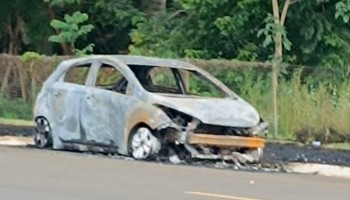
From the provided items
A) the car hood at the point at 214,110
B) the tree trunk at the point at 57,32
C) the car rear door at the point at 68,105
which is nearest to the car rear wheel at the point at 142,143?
the car hood at the point at 214,110

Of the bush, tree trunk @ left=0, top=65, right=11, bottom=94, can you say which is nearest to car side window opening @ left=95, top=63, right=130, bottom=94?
the bush

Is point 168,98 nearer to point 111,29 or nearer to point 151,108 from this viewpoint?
point 151,108

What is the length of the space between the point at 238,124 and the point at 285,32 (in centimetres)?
914

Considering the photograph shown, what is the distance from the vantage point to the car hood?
15688mm

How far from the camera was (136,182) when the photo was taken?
13.4 m

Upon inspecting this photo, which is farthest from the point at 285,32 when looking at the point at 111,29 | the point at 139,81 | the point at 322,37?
the point at 111,29

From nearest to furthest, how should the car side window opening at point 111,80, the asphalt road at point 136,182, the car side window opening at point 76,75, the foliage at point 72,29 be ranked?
the asphalt road at point 136,182
the car side window opening at point 111,80
the car side window opening at point 76,75
the foliage at point 72,29

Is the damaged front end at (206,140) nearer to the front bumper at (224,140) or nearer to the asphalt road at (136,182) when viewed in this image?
the front bumper at (224,140)

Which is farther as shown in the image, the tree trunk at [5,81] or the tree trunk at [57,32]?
the tree trunk at [57,32]

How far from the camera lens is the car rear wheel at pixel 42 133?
17.8 m

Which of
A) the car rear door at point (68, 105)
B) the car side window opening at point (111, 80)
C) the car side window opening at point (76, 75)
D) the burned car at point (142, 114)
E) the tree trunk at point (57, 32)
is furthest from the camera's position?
the tree trunk at point (57, 32)

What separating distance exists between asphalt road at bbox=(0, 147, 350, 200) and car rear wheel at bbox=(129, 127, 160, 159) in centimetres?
29

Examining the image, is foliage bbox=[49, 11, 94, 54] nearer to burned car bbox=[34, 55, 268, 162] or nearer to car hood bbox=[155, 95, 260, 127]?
burned car bbox=[34, 55, 268, 162]

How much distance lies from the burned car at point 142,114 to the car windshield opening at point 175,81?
0.05 ft
